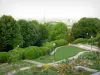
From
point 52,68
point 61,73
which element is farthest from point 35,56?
point 61,73

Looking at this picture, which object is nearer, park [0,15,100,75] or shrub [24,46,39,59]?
park [0,15,100,75]

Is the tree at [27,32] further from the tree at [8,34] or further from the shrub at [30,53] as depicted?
the shrub at [30,53]

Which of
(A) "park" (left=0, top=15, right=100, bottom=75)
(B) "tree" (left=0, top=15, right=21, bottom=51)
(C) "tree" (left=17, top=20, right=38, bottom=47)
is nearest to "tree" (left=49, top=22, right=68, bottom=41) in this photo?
(A) "park" (left=0, top=15, right=100, bottom=75)

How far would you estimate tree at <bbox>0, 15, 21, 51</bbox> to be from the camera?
29323mm

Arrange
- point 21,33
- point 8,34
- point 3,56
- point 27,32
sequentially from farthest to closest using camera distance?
point 27,32, point 21,33, point 8,34, point 3,56

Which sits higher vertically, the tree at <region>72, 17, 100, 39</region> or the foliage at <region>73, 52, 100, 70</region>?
the tree at <region>72, 17, 100, 39</region>

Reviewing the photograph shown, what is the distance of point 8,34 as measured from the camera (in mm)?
29547

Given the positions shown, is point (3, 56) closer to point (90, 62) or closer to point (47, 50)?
point (47, 50)

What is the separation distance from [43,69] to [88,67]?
4.09m

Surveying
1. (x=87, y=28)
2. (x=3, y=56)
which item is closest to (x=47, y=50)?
(x=3, y=56)

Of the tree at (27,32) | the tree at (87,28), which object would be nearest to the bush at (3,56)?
the tree at (27,32)

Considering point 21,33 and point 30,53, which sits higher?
point 21,33

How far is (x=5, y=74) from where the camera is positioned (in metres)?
15.6

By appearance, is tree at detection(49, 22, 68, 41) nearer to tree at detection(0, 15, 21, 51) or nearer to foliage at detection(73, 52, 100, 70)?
tree at detection(0, 15, 21, 51)
